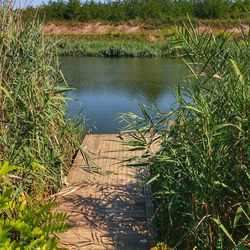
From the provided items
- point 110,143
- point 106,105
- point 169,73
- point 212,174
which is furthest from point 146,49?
point 212,174

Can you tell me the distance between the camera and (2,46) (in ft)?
8.18

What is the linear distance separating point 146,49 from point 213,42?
14374 millimetres

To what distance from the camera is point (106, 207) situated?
9.39ft

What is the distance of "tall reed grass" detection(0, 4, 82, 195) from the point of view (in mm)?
2547

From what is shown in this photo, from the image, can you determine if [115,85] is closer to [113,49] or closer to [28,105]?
[113,49]

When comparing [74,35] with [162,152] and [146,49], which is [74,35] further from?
[162,152]

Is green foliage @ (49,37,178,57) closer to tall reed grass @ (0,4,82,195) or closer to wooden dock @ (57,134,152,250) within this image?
wooden dock @ (57,134,152,250)

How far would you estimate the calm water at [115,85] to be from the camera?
7.32 m

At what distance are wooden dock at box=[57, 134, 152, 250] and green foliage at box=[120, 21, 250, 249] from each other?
1.07 ft

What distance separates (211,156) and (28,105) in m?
1.28

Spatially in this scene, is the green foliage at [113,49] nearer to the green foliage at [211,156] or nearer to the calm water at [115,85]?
the calm water at [115,85]

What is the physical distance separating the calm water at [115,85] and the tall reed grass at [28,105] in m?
2.48

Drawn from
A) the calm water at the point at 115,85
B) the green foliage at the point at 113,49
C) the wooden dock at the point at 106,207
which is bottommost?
the calm water at the point at 115,85

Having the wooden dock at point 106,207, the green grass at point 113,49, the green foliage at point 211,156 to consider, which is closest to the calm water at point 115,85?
the green grass at point 113,49
